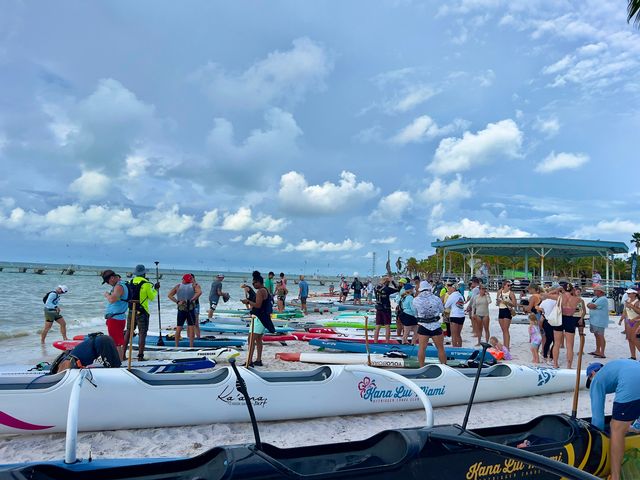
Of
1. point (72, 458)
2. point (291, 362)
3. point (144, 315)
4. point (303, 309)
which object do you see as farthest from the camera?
point (303, 309)

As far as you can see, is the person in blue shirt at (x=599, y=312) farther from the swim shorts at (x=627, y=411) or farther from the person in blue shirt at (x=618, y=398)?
the swim shorts at (x=627, y=411)

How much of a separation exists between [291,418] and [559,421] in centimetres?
294

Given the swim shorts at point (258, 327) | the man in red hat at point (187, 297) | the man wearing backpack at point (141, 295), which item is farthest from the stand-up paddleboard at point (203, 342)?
the swim shorts at point (258, 327)

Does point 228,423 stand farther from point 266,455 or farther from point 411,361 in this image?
point 411,361

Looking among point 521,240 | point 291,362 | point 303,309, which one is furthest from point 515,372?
point 521,240

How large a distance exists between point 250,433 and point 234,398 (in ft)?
1.41

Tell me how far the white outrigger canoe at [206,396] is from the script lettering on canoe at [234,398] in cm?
1

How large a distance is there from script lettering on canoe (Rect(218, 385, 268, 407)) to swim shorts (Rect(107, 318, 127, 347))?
3033 millimetres

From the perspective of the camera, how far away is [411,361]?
26.6ft

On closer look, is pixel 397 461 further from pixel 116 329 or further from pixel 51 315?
pixel 51 315

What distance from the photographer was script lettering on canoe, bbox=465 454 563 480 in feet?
9.95

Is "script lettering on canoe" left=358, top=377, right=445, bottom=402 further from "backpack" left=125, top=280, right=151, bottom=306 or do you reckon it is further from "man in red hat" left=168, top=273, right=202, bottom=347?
"man in red hat" left=168, top=273, right=202, bottom=347

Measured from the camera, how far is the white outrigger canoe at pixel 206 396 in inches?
183

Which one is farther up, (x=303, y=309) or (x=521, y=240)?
(x=521, y=240)
